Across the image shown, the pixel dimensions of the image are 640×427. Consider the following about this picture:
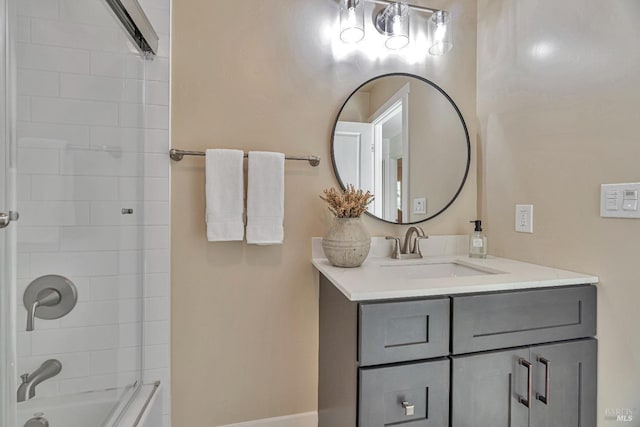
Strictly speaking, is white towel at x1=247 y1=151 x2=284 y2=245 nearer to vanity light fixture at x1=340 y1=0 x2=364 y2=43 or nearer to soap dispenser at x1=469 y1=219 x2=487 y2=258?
vanity light fixture at x1=340 y1=0 x2=364 y2=43

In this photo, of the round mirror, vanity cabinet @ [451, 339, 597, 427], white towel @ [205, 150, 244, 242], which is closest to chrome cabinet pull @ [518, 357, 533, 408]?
vanity cabinet @ [451, 339, 597, 427]

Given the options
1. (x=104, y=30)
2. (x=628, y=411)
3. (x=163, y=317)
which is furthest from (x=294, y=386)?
(x=104, y=30)

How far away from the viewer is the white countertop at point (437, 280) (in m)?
1.04

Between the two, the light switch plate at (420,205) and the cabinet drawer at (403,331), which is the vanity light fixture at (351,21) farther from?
the cabinet drawer at (403,331)

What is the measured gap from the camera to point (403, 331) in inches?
40.7

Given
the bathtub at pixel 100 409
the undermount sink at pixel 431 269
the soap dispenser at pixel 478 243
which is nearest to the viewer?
the bathtub at pixel 100 409

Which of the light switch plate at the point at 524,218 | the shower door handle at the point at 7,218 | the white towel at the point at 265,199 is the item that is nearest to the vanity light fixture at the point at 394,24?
the white towel at the point at 265,199

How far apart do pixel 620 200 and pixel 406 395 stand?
0.95 meters

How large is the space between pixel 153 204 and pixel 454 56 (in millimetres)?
1673

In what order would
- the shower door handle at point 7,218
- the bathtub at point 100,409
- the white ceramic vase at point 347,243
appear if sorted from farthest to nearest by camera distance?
the white ceramic vase at point 347,243
the bathtub at point 100,409
the shower door handle at point 7,218

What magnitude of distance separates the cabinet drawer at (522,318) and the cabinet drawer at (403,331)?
53 millimetres

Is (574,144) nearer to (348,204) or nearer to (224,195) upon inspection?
(348,204)

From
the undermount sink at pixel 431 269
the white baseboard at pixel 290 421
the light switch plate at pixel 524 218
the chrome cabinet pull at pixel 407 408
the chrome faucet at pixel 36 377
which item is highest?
the light switch plate at pixel 524 218

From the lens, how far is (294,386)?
155cm
